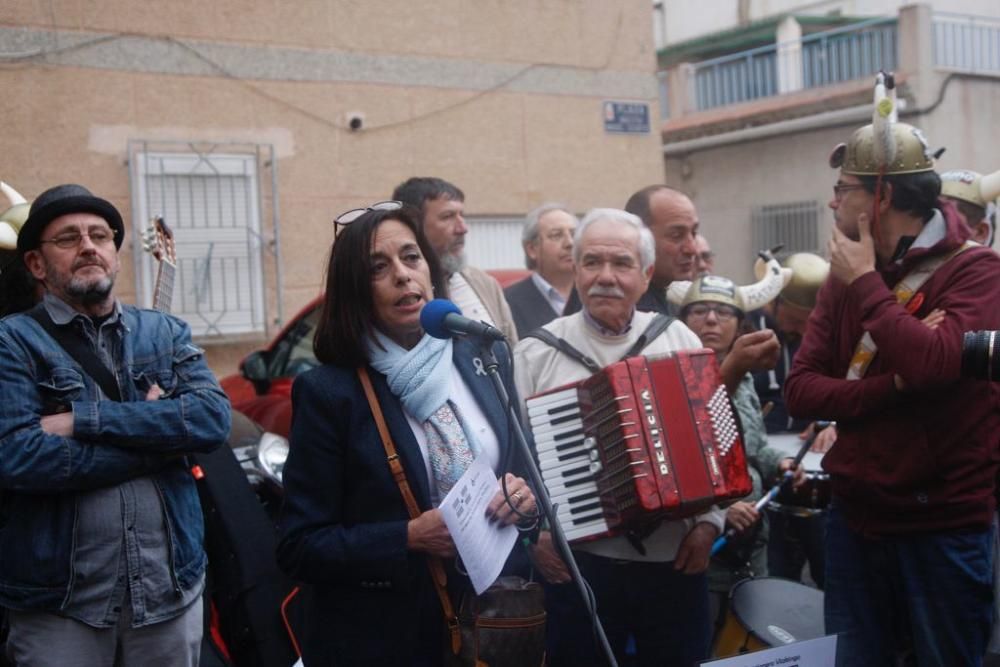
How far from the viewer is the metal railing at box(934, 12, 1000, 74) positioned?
16141 millimetres

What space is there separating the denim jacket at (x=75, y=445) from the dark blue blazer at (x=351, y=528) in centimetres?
70

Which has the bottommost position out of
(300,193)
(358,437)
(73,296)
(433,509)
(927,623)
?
(927,623)

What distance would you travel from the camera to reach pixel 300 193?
416 inches

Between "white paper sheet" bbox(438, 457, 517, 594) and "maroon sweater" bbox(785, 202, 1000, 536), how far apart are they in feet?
4.21

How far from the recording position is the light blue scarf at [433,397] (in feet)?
9.52

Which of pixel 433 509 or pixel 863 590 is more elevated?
pixel 433 509

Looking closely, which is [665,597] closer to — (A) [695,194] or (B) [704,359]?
(B) [704,359]

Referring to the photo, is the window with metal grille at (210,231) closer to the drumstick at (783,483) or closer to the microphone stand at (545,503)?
the drumstick at (783,483)

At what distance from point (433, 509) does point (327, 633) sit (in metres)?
0.42

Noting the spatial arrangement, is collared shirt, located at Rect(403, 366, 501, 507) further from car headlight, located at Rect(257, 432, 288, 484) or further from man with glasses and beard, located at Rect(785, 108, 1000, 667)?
car headlight, located at Rect(257, 432, 288, 484)

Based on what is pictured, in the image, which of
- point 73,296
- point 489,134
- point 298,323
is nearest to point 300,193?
point 489,134

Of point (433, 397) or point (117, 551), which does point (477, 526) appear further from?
point (117, 551)

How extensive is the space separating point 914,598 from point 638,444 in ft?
3.17

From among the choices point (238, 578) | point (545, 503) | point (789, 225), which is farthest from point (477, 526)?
point (789, 225)
